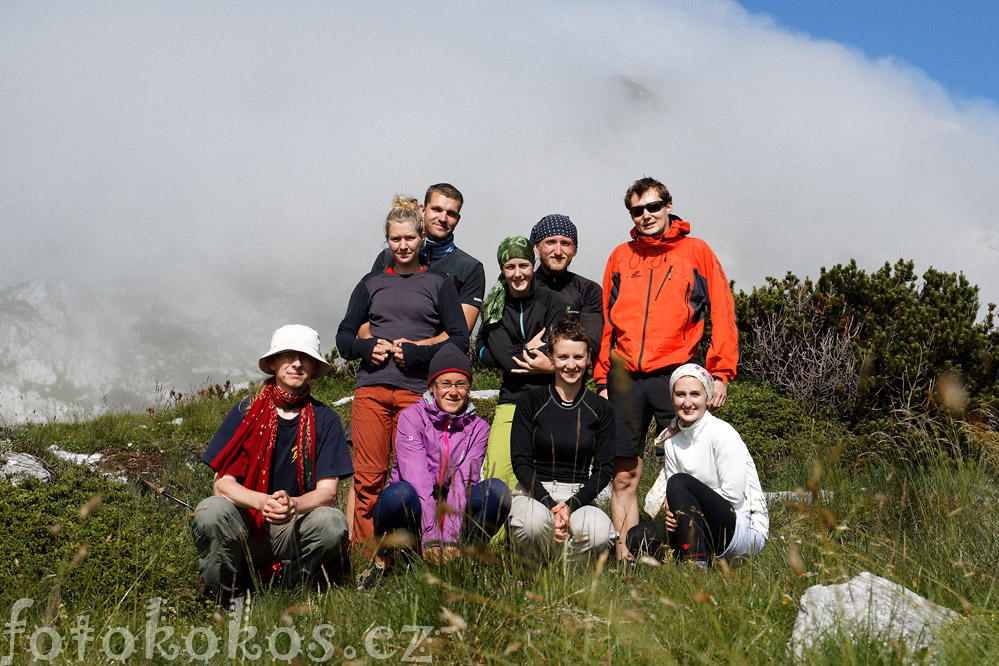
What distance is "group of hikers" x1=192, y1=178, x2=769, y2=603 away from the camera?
13.6 ft

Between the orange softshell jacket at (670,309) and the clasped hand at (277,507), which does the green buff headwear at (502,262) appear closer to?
the orange softshell jacket at (670,309)

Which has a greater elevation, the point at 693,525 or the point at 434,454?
the point at 434,454

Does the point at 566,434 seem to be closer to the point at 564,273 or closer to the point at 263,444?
the point at 564,273

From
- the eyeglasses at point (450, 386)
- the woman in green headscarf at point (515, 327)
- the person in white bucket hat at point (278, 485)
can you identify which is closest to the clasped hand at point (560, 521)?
the woman in green headscarf at point (515, 327)

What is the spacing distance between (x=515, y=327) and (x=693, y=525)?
1.67m

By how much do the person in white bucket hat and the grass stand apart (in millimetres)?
255

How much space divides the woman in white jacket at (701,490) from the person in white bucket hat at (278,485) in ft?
5.90

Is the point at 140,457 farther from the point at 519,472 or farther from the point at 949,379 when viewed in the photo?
the point at 949,379

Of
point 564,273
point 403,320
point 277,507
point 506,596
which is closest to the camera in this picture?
point 506,596

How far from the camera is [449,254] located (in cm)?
561

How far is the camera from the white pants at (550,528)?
4.05 metres

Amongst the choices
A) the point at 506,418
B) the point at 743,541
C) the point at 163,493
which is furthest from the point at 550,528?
the point at 163,493

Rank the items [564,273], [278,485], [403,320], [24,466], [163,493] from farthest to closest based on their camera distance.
Answer: [24,466]
[163,493]
[564,273]
[403,320]
[278,485]

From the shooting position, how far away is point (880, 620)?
2.79 metres
